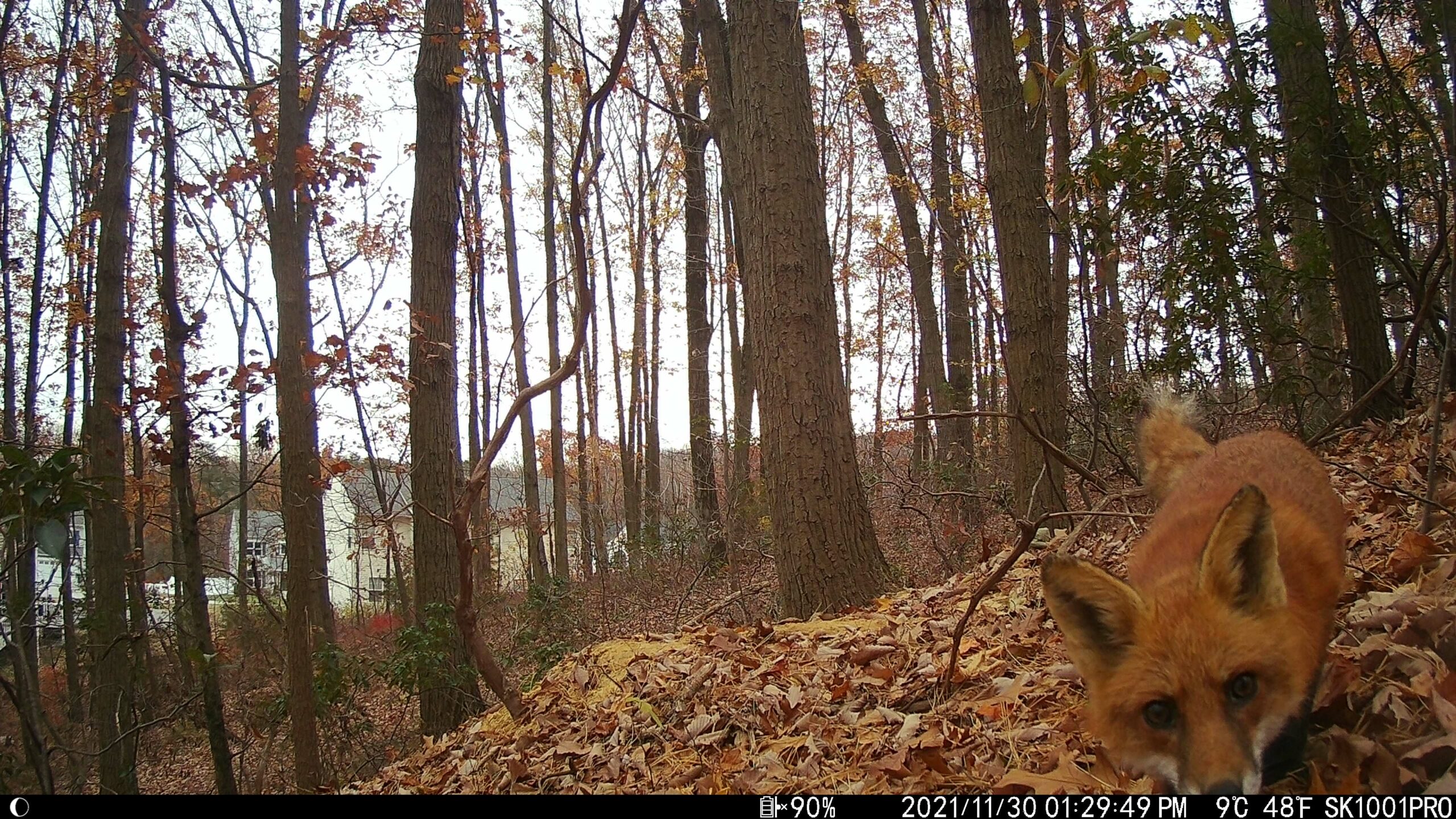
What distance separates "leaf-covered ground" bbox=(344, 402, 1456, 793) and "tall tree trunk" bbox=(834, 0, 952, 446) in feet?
39.7

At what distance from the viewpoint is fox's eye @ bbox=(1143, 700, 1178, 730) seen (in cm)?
220

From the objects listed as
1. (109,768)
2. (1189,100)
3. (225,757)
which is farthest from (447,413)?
(1189,100)

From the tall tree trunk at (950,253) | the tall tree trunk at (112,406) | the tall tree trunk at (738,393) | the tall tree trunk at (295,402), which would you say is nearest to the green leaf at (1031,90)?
the tall tree trunk at (738,393)

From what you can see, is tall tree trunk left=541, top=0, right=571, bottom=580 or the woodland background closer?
the woodland background

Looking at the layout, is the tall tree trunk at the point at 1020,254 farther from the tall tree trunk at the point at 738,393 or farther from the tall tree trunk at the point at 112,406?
the tall tree trunk at the point at 112,406

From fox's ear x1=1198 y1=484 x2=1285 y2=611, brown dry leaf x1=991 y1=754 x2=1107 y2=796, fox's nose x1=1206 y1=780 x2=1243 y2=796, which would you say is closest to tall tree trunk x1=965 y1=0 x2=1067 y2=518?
brown dry leaf x1=991 y1=754 x2=1107 y2=796

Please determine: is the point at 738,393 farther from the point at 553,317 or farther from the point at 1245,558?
the point at 1245,558

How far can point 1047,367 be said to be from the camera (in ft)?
22.7

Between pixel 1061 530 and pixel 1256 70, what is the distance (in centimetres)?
460

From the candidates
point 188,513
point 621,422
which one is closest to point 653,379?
point 621,422

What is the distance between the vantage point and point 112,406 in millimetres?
9625

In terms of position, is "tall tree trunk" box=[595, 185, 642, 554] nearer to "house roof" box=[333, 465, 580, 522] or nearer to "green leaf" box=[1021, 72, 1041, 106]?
"house roof" box=[333, 465, 580, 522]

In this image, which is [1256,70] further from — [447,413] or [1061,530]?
[447,413]

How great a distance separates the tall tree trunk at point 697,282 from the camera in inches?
665
